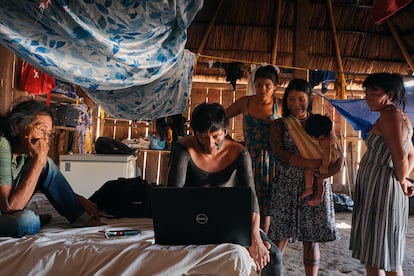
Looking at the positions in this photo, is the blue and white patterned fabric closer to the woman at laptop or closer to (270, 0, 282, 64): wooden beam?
the woman at laptop

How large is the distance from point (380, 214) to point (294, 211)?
0.38m

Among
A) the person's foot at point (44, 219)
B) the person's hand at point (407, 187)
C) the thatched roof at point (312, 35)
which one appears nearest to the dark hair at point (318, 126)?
the person's hand at point (407, 187)

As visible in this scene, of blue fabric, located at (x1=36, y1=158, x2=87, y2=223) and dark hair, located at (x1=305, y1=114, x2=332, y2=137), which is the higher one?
dark hair, located at (x1=305, y1=114, x2=332, y2=137)

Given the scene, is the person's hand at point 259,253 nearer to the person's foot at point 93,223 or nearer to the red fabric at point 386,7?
the person's foot at point 93,223

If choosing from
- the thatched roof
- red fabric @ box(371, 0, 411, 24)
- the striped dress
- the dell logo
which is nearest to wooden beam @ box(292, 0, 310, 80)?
the thatched roof

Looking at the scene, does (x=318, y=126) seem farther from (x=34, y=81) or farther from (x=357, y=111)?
(x=34, y=81)

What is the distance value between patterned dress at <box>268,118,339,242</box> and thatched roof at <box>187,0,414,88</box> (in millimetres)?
2380

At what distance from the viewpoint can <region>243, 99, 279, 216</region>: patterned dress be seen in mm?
1705

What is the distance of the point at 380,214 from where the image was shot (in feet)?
4.51

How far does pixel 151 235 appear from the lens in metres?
1.26

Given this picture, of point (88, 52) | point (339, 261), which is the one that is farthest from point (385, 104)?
point (339, 261)

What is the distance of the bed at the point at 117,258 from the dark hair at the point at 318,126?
31.5 inches

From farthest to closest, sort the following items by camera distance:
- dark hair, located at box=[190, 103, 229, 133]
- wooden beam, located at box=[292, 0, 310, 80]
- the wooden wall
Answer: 1. the wooden wall
2. wooden beam, located at box=[292, 0, 310, 80]
3. dark hair, located at box=[190, 103, 229, 133]

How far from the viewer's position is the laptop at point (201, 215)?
1057 millimetres
